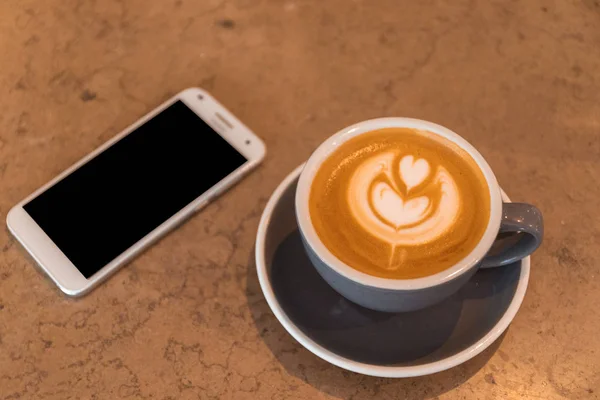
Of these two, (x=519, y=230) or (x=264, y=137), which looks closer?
(x=519, y=230)

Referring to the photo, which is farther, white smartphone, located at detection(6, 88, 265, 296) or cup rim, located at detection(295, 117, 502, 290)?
white smartphone, located at detection(6, 88, 265, 296)

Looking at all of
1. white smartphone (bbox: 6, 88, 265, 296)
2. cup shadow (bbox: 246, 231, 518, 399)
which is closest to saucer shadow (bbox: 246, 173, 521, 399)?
cup shadow (bbox: 246, 231, 518, 399)

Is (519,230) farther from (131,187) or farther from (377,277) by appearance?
(131,187)

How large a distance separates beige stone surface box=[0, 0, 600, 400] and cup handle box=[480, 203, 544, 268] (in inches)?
2.8

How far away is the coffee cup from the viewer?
0.44 metres

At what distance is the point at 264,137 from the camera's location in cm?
62

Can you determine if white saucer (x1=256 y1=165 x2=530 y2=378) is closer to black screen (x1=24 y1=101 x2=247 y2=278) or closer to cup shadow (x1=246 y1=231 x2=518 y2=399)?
cup shadow (x1=246 y1=231 x2=518 y2=399)

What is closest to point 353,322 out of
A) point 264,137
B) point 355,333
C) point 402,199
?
point 355,333

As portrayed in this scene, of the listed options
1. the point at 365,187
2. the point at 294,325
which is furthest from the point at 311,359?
the point at 365,187

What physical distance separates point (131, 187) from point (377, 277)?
0.28 meters

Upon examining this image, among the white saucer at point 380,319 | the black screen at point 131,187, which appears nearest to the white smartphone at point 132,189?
the black screen at point 131,187

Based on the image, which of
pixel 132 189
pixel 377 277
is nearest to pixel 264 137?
pixel 132 189

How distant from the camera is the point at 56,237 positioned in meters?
0.56

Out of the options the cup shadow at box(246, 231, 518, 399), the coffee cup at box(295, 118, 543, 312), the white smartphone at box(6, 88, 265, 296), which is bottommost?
the cup shadow at box(246, 231, 518, 399)
